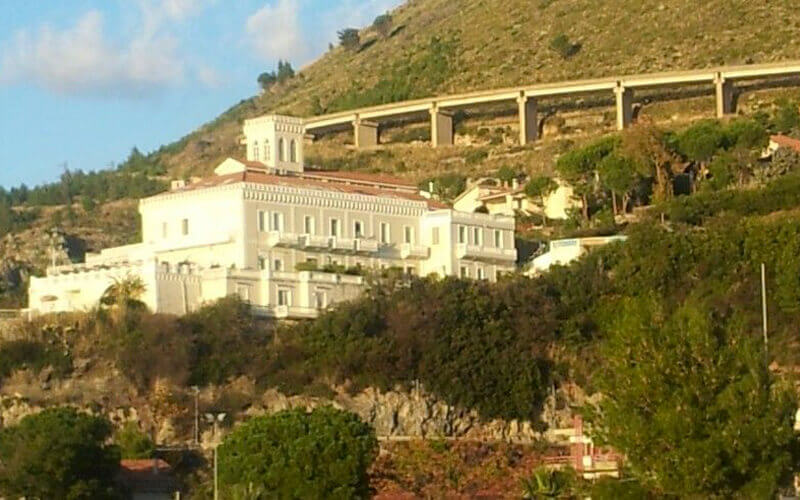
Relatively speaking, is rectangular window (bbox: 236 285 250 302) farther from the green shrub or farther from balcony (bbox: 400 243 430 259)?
the green shrub

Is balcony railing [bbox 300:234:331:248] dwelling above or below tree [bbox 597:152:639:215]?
below

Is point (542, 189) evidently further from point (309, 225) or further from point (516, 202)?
point (309, 225)

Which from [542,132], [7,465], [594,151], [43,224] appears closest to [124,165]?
[43,224]

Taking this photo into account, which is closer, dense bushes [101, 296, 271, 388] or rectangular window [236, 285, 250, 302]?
dense bushes [101, 296, 271, 388]

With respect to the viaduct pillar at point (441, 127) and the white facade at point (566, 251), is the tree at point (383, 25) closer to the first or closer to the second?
the viaduct pillar at point (441, 127)

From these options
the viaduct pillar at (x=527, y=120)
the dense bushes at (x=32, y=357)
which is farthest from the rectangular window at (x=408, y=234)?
the viaduct pillar at (x=527, y=120)

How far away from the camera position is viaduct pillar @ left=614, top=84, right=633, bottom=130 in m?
132

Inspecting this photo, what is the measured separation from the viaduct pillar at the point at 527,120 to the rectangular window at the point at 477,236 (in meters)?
29.9

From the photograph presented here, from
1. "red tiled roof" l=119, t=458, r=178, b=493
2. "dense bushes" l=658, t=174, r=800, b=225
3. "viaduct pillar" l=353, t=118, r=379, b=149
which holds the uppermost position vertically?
"viaduct pillar" l=353, t=118, r=379, b=149

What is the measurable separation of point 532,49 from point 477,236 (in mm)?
46615

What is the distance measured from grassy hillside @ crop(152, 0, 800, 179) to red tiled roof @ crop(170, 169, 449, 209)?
28.3 metres

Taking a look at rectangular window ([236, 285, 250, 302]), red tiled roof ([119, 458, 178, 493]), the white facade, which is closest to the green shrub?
the white facade

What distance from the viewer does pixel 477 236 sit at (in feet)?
352

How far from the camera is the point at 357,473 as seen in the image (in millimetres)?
80938
